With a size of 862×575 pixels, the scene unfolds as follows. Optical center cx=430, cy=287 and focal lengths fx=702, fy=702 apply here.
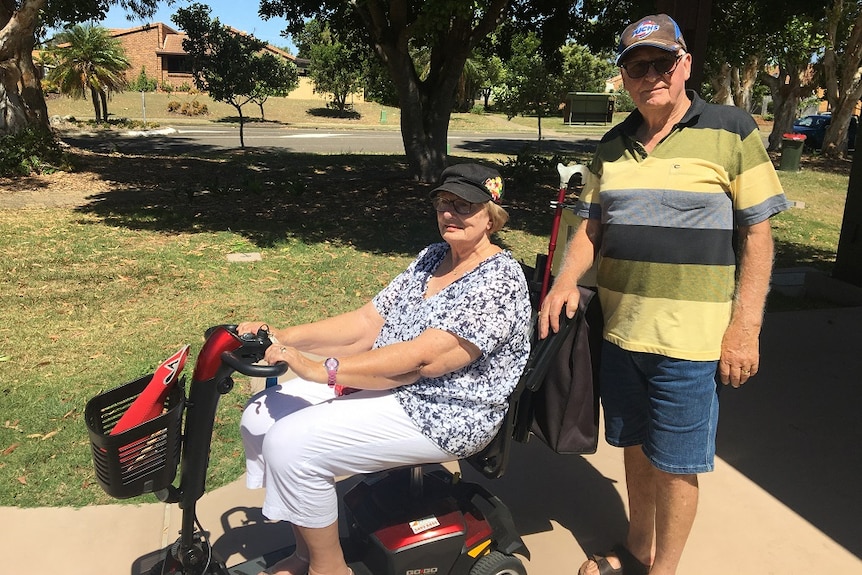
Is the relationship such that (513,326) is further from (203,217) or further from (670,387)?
(203,217)

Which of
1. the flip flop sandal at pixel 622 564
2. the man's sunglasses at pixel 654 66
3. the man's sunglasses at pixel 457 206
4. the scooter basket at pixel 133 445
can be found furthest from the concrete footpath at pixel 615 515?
the man's sunglasses at pixel 654 66

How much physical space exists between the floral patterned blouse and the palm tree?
30.4 metres

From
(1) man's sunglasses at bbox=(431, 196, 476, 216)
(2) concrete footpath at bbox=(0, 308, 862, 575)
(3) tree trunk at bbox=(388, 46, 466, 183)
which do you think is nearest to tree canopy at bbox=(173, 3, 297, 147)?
(3) tree trunk at bbox=(388, 46, 466, 183)

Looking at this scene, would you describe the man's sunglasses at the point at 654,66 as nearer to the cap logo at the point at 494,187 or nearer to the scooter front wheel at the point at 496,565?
the cap logo at the point at 494,187

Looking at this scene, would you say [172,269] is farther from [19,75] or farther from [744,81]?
[744,81]

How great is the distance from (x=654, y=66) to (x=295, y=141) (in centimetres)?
2281

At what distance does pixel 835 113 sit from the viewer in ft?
74.3

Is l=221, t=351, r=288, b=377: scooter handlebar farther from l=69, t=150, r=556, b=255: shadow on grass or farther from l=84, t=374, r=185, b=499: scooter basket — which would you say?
l=69, t=150, r=556, b=255: shadow on grass

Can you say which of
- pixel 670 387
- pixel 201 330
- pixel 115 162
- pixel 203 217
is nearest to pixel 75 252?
pixel 203 217

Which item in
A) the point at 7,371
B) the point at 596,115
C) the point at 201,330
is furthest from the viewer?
the point at 596,115

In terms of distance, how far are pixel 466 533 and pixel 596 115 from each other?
3942 centimetres

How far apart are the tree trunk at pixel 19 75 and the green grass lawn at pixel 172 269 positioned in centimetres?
148

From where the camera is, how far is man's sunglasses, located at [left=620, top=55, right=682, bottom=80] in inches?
87.7

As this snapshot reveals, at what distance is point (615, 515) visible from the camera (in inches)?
129
